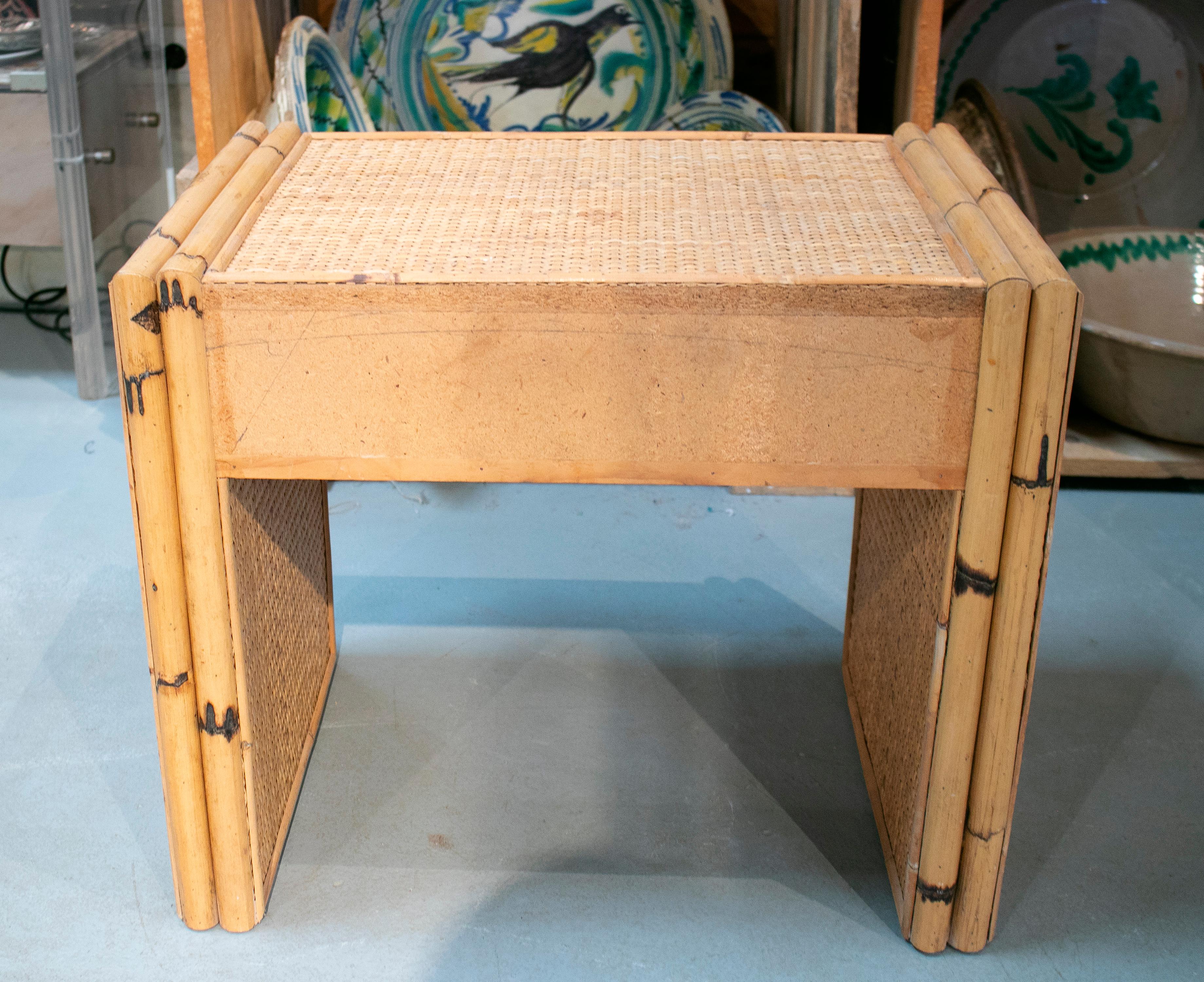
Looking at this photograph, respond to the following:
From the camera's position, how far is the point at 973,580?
2.65ft

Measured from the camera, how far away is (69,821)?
1.03m

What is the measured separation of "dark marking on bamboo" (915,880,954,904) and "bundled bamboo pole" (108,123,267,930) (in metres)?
0.52

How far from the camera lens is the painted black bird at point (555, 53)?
1718 millimetres

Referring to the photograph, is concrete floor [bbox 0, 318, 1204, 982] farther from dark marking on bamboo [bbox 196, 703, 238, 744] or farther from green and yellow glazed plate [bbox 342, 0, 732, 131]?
green and yellow glazed plate [bbox 342, 0, 732, 131]

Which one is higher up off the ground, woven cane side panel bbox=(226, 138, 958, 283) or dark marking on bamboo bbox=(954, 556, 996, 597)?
woven cane side panel bbox=(226, 138, 958, 283)

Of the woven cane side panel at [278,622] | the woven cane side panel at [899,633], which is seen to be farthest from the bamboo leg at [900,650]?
the woven cane side panel at [278,622]

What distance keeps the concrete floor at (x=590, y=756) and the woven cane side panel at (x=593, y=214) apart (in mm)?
490

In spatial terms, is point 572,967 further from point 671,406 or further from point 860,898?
point 671,406

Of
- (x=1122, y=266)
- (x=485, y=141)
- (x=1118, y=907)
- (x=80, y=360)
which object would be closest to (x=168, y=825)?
(x=485, y=141)

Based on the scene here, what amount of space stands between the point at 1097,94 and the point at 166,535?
1765 mm

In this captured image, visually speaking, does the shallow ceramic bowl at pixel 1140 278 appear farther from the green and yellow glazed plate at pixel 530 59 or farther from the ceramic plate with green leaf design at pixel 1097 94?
the green and yellow glazed plate at pixel 530 59

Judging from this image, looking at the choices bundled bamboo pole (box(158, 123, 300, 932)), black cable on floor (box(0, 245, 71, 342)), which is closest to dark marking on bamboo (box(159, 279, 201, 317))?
bundled bamboo pole (box(158, 123, 300, 932))

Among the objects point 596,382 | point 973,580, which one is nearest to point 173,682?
point 596,382

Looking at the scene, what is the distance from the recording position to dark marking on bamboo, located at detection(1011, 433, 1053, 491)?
2.52ft
